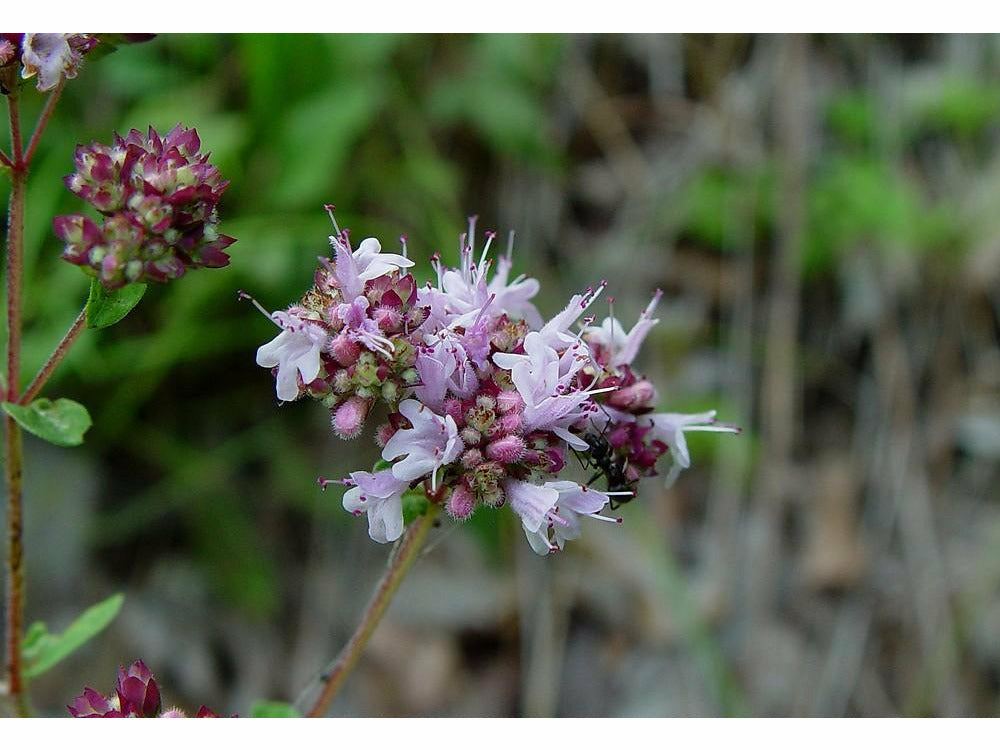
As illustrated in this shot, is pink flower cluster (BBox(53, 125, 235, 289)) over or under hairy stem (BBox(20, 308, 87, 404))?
over

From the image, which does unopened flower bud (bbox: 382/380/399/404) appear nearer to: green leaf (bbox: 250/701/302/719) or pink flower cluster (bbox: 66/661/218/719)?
pink flower cluster (bbox: 66/661/218/719)

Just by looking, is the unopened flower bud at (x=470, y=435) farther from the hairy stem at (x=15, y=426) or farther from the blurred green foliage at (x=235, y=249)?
the blurred green foliage at (x=235, y=249)

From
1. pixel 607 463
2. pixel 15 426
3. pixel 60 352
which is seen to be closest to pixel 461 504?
pixel 607 463

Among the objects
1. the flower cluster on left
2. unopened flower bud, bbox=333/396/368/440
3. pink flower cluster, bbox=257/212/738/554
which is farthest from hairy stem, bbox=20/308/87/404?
unopened flower bud, bbox=333/396/368/440

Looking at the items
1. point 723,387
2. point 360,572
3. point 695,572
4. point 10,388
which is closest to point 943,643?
point 695,572
